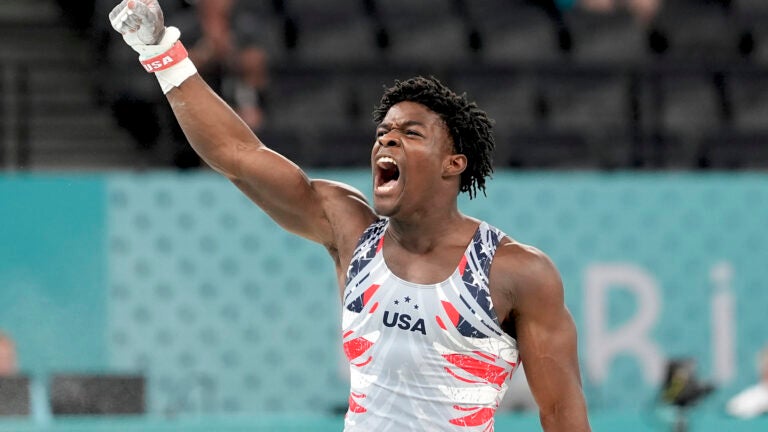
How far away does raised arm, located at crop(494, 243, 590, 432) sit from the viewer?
12.9 ft

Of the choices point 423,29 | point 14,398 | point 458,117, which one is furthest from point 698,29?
point 458,117

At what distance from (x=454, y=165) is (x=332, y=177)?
5640 millimetres

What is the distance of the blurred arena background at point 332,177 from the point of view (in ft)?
32.6

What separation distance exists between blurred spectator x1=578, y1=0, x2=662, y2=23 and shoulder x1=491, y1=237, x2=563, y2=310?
7465 mm

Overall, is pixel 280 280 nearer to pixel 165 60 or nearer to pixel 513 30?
pixel 513 30

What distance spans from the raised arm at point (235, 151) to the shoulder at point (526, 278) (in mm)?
518

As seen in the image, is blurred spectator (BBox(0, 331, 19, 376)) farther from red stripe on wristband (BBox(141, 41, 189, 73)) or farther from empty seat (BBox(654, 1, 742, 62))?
empty seat (BBox(654, 1, 742, 62))

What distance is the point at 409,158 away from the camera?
4035 mm

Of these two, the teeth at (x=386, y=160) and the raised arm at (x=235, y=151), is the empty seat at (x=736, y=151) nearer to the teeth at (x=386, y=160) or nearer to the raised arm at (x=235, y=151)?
the raised arm at (x=235, y=151)

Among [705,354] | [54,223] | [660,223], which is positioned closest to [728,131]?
[660,223]

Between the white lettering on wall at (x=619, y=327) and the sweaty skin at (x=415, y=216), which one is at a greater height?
the sweaty skin at (x=415, y=216)

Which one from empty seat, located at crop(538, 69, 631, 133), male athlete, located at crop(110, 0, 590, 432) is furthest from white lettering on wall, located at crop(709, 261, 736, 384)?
male athlete, located at crop(110, 0, 590, 432)

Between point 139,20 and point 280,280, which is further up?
point 139,20

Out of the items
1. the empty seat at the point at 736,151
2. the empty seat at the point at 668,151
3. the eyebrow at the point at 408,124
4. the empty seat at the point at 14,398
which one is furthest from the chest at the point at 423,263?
the empty seat at the point at 736,151
